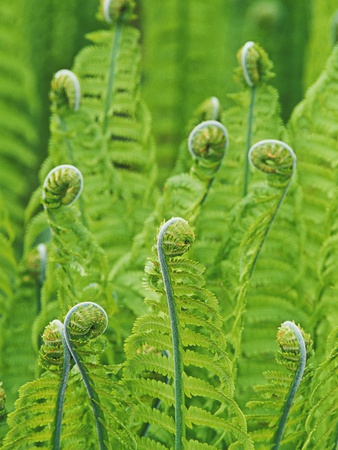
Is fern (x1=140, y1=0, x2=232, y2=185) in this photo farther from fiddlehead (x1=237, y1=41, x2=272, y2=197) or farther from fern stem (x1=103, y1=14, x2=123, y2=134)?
fiddlehead (x1=237, y1=41, x2=272, y2=197)

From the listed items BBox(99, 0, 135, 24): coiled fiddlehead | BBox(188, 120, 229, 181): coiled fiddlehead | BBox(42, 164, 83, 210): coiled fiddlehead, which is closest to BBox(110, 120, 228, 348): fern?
BBox(188, 120, 229, 181): coiled fiddlehead

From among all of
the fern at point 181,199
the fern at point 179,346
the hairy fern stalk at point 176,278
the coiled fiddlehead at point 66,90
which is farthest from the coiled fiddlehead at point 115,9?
the fern at point 179,346

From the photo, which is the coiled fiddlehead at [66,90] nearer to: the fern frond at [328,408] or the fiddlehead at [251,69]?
the fiddlehead at [251,69]

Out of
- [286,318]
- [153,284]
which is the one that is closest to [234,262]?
[286,318]

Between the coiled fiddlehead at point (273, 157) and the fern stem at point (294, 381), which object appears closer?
the fern stem at point (294, 381)

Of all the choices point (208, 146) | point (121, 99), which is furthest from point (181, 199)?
point (121, 99)

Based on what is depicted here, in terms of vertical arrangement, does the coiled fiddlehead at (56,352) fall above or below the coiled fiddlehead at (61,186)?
below

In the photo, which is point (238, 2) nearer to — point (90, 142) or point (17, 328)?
point (90, 142)

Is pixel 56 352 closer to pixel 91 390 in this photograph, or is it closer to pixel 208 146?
pixel 91 390
